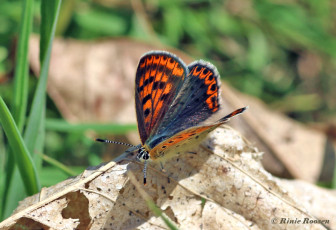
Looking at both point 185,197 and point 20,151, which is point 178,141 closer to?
point 185,197

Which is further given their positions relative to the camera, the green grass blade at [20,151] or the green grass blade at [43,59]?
the green grass blade at [43,59]

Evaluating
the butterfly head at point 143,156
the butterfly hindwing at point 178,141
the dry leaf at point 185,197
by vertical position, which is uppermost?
the butterfly hindwing at point 178,141

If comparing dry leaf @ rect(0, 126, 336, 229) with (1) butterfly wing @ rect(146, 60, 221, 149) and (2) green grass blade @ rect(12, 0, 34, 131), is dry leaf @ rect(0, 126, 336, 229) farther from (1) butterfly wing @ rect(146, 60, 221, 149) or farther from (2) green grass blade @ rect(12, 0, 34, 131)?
(2) green grass blade @ rect(12, 0, 34, 131)

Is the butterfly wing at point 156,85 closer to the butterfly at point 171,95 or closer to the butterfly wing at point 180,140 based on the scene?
the butterfly at point 171,95

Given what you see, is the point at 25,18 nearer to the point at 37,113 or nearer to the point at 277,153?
the point at 37,113

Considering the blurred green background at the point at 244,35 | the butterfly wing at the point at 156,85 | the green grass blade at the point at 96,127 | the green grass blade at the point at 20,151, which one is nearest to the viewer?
the green grass blade at the point at 20,151

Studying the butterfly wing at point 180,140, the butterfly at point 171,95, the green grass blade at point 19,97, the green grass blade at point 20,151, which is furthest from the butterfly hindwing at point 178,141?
the green grass blade at point 19,97

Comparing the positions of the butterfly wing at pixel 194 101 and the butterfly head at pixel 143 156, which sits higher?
the butterfly wing at pixel 194 101

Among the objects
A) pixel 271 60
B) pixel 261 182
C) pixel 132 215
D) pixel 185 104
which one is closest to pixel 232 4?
pixel 271 60
